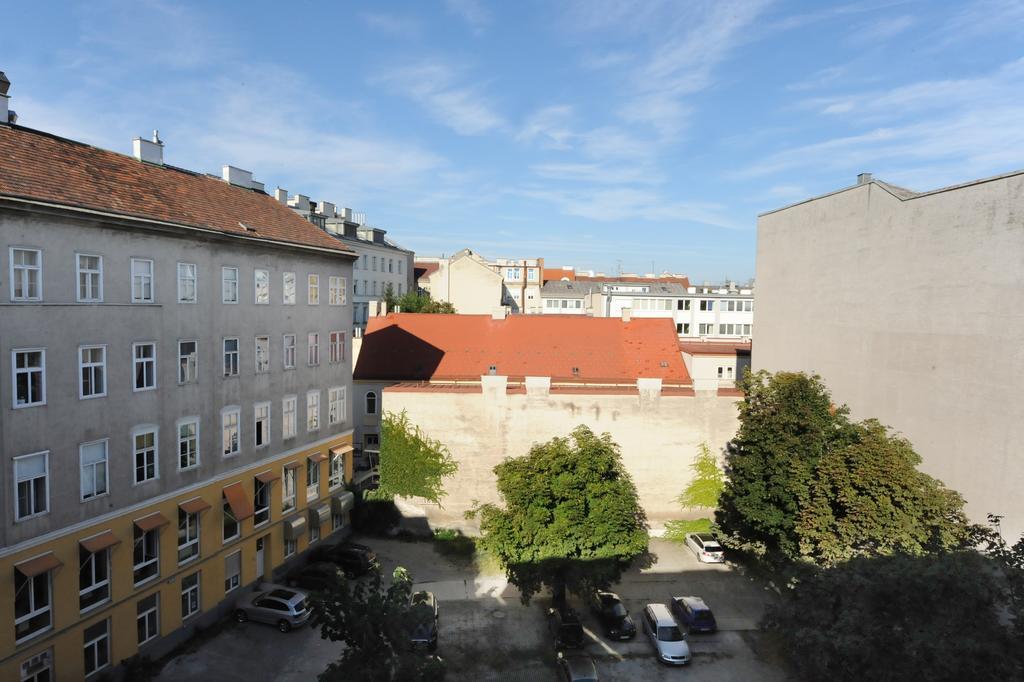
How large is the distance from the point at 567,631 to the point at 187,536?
13.6 m

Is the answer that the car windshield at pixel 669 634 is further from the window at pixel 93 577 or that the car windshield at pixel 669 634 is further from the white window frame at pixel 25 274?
the white window frame at pixel 25 274

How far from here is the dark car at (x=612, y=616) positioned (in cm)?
2256

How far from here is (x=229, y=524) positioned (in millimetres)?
23344

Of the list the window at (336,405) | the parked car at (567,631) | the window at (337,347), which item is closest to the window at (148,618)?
the window at (336,405)

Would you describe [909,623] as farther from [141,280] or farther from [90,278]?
[90,278]

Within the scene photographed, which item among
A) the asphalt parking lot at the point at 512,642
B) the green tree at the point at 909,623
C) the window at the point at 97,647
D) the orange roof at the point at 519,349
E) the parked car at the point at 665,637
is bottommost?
the asphalt parking lot at the point at 512,642

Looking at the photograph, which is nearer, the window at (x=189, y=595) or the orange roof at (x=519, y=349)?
the window at (x=189, y=595)

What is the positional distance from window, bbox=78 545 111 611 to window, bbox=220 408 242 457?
17.7 ft

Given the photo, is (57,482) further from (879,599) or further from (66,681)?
(879,599)

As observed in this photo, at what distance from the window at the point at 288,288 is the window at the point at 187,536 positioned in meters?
8.95

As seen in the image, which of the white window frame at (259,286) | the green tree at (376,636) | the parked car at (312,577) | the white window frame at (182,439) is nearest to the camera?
the green tree at (376,636)

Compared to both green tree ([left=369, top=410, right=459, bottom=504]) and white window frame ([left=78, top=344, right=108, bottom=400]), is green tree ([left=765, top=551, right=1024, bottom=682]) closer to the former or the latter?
green tree ([left=369, top=410, right=459, bottom=504])

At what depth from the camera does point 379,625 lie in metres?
14.4

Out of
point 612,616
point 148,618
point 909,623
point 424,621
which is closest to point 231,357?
point 148,618
